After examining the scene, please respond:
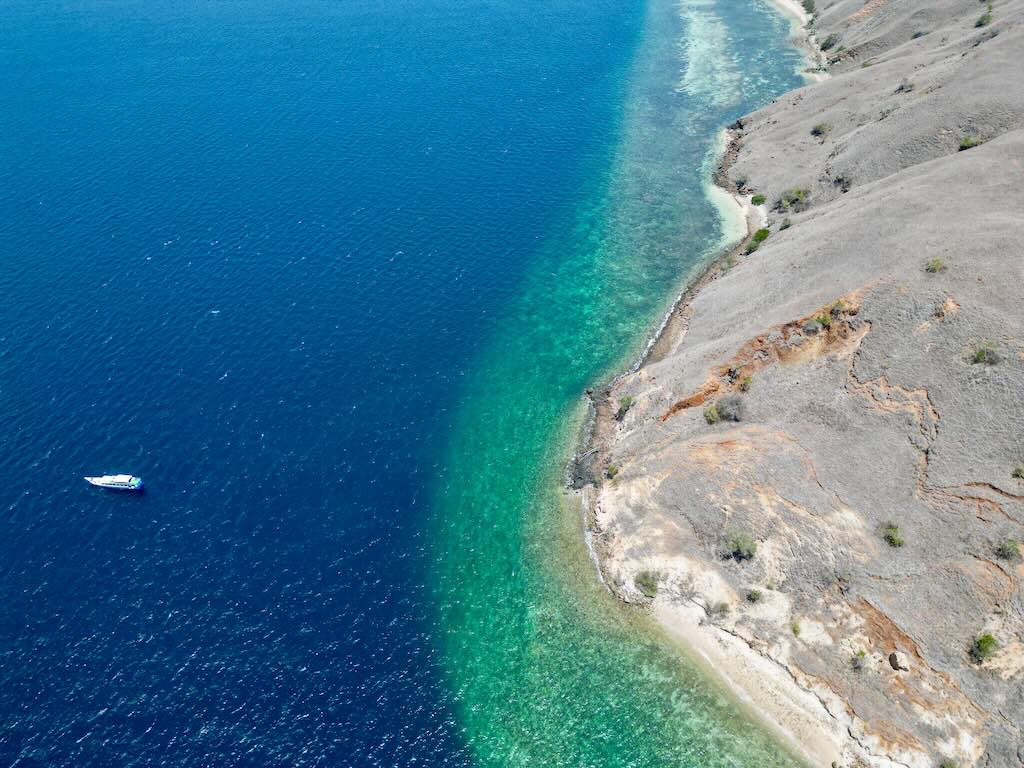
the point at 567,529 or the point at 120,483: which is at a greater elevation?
the point at 120,483

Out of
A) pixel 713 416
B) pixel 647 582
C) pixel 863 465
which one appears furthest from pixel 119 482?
pixel 863 465

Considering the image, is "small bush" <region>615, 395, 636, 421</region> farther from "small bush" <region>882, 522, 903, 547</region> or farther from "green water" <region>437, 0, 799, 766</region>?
"small bush" <region>882, 522, 903, 547</region>

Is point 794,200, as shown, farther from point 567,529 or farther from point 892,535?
point 567,529

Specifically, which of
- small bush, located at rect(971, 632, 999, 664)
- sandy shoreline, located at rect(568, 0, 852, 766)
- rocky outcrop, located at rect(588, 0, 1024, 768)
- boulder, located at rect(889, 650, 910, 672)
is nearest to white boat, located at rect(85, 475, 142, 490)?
sandy shoreline, located at rect(568, 0, 852, 766)

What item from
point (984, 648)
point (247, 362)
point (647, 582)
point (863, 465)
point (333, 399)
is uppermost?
point (863, 465)

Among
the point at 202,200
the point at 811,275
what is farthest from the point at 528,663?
the point at 202,200

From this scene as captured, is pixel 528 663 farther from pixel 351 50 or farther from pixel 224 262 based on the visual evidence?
pixel 351 50
